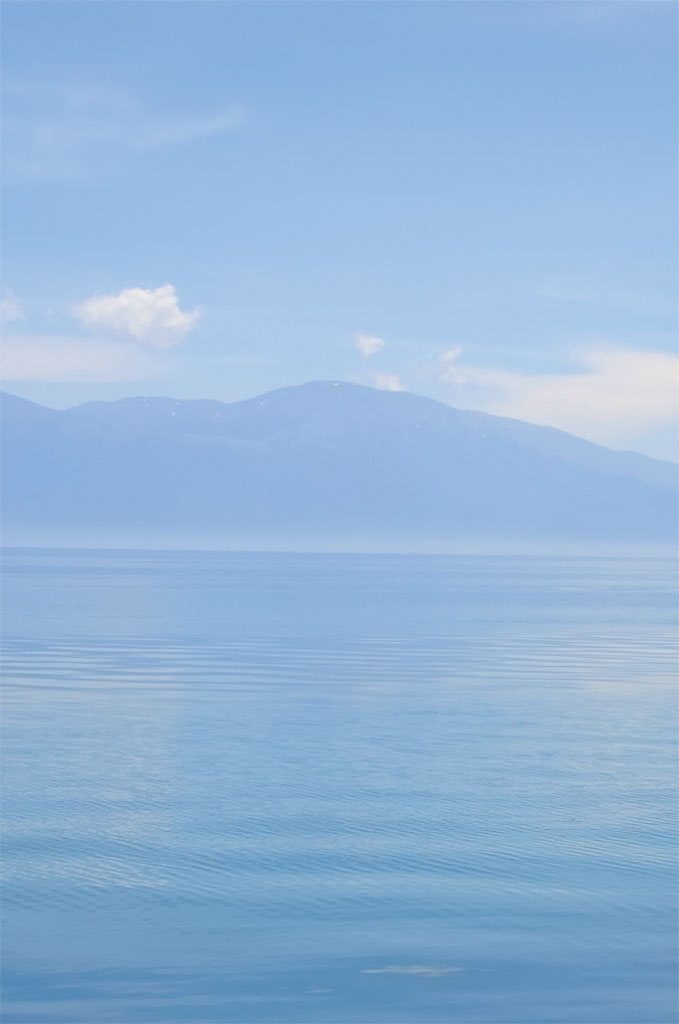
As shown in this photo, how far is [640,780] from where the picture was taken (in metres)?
19.6

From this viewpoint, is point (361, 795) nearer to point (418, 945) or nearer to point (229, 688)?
point (418, 945)

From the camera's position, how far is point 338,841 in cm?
1578

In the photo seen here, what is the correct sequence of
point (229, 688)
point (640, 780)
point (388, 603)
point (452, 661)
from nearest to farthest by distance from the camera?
point (640, 780) < point (229, 688) < point (452, 661) < point (388, 603)

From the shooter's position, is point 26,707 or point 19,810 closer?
point 19,810

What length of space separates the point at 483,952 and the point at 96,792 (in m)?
7.93

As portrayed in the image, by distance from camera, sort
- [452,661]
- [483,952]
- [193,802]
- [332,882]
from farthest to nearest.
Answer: [452,661] → [193,802] → [332,882] → [483,952]

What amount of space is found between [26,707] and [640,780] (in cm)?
1266

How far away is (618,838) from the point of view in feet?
53.2

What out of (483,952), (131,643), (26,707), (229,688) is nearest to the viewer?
(483,952)

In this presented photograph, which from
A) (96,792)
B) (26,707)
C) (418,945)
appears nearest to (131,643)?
(26,707)

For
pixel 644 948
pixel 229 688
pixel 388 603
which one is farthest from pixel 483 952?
pixel 388 603

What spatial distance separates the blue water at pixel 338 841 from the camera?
446 inches

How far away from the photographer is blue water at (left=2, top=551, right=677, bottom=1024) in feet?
37.2

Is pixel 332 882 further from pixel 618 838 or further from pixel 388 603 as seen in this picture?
pixel 388 603
